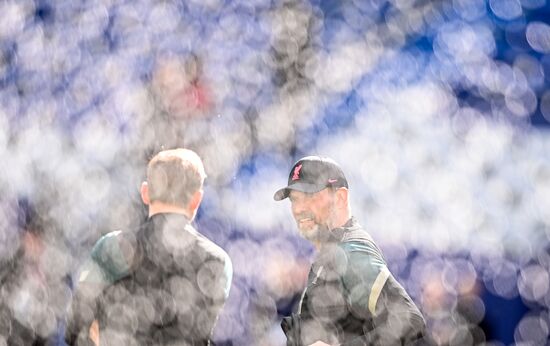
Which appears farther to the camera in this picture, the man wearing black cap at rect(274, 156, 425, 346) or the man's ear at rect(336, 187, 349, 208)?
the man's ear at rect(336, 187, 349, 208)

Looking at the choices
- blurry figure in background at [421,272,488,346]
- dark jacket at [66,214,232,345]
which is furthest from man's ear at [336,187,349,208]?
blurry figure in background at [421,272,488,346]

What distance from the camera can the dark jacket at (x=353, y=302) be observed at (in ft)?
4.35

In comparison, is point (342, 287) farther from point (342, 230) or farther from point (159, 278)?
point (159, 278)

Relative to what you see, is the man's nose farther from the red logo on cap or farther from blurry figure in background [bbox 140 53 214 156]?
blurry figure in background [bbox 140 53 214 156]

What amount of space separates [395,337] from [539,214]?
134cm

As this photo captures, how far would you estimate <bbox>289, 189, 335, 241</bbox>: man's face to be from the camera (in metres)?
1.55

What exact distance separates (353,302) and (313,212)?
0.93ft

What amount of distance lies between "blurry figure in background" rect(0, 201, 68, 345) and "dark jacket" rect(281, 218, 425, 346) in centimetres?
124

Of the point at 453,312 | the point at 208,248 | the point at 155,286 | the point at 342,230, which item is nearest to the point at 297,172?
the point at 342,230

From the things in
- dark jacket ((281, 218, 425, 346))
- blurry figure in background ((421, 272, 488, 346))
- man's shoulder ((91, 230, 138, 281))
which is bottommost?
blurry figure in background ((421, 272, 488, 346))

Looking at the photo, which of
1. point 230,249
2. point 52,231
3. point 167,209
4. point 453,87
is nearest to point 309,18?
point 453,87

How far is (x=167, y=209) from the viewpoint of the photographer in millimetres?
1427

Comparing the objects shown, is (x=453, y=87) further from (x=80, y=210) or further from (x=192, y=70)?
(x=80, y=210)

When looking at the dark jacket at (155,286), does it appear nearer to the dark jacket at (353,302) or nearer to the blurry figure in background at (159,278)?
the blurry figure in background at (159,278)
